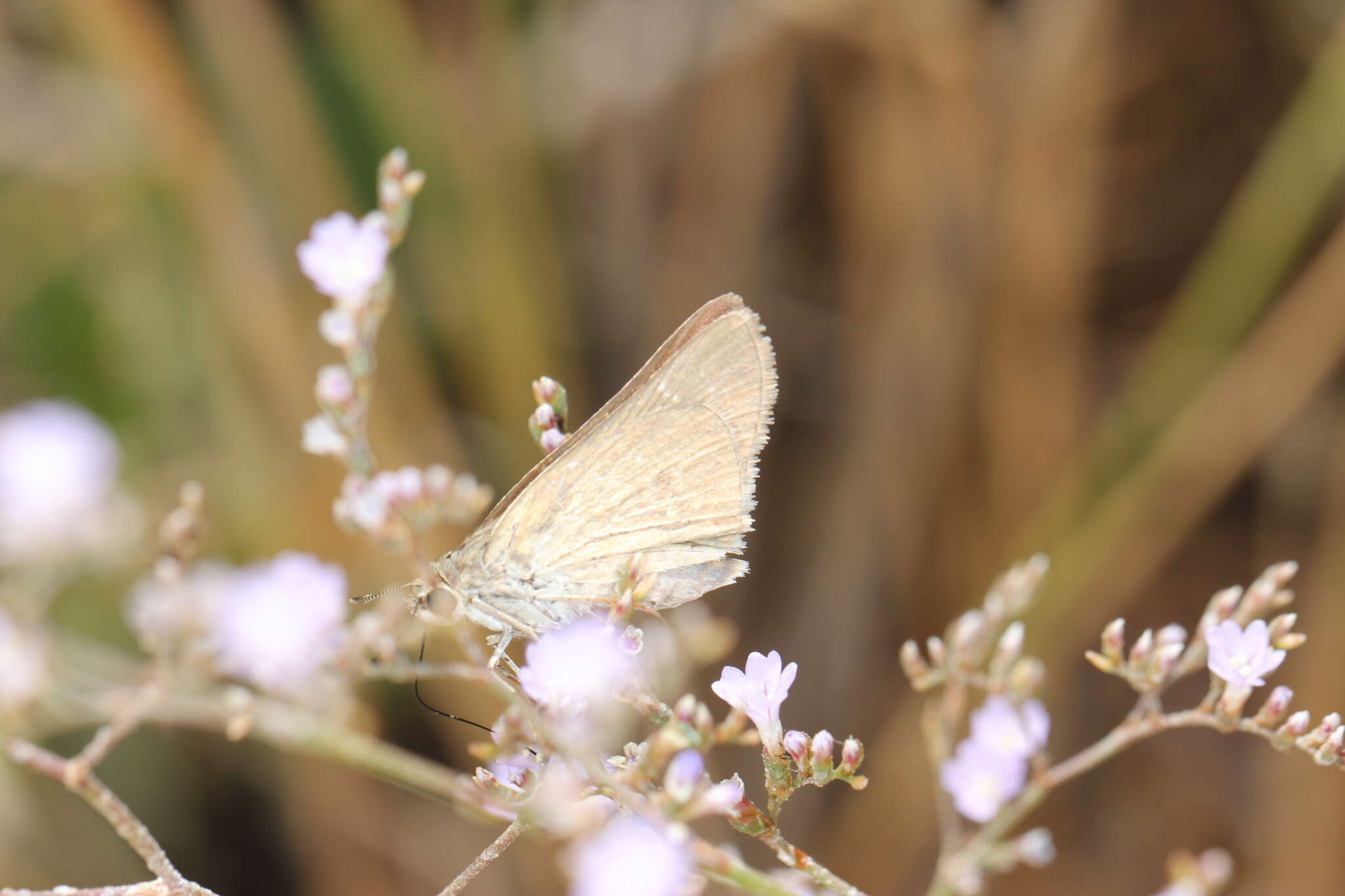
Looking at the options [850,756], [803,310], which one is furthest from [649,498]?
[803,310]

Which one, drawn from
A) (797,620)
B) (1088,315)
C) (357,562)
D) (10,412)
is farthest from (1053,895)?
(10,412)

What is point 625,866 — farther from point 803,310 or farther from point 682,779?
point 803,310

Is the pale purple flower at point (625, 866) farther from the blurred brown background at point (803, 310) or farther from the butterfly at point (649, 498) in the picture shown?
the blurred brown background at point (803, 310)

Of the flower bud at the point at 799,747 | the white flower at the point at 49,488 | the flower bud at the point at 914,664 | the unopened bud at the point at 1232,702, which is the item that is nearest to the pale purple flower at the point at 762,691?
the flower bud at the point at 799,747

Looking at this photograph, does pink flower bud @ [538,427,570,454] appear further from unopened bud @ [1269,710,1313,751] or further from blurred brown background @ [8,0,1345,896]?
blurred brown background @ [8,0,1345,896]

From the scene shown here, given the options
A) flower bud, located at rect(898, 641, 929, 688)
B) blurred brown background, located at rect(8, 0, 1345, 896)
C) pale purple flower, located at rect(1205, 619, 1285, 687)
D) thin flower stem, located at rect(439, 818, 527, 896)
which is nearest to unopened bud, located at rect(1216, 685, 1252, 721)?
pale purple flower, located at rect(1205, 619, 1285, 687)
